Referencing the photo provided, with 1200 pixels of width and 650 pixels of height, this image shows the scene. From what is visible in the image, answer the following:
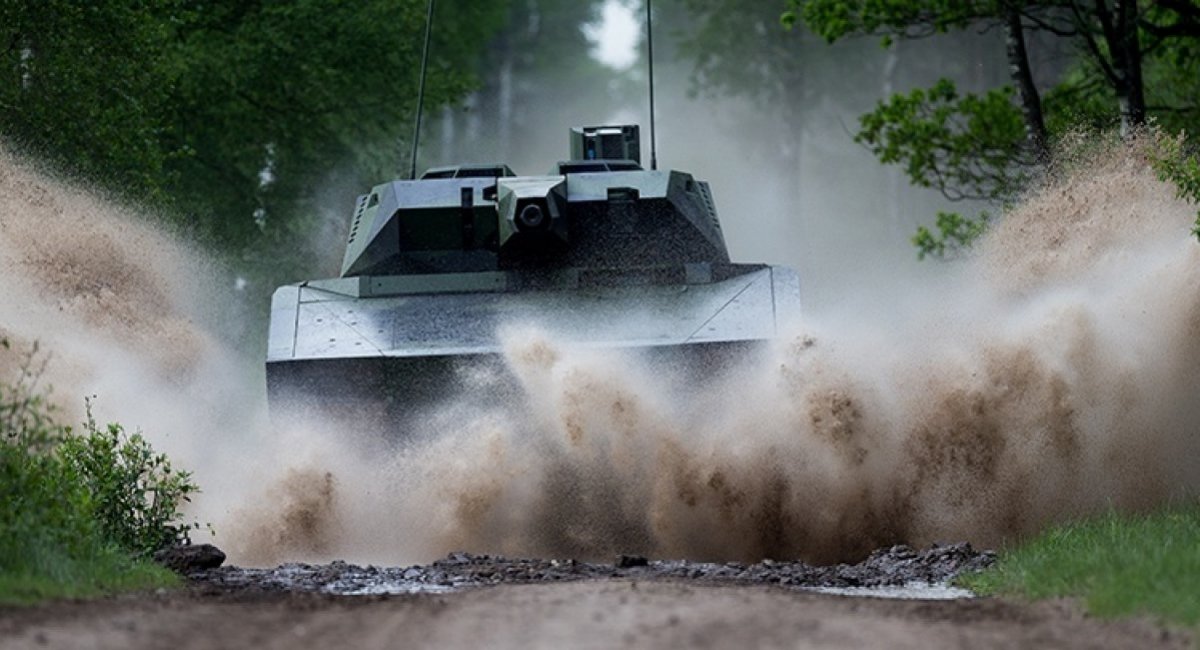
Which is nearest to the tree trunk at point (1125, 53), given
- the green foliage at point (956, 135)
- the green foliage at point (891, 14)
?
the green foliage at point (891, 14)

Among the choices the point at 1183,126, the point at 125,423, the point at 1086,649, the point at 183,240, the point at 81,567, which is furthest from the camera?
the point at 183,240

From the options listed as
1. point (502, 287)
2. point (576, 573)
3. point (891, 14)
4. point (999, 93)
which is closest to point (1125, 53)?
point (999, 93)

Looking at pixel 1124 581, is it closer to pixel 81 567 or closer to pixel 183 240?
pixel 81 567

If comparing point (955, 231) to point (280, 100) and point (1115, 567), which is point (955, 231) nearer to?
point (280, 100)

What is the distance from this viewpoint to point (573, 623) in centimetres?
884

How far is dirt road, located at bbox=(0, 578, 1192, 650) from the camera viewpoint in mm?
8422

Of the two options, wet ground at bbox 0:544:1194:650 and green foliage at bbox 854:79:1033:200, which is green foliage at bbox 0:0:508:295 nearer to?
green foliage at bbox 854:79:1033:200

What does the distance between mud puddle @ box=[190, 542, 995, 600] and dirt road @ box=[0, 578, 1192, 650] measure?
4.03 ft

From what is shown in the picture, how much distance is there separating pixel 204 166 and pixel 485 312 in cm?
1239

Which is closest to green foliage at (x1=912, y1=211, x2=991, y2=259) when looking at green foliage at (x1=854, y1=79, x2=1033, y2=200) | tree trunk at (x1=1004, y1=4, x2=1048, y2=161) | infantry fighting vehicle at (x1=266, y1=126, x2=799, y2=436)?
green foliage at (x1=854, y1=79, x2=1033, y2=200)

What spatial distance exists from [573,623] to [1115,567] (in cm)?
286

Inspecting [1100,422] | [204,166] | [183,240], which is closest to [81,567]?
[1100,422]

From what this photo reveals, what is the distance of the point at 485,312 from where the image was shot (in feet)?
50.4

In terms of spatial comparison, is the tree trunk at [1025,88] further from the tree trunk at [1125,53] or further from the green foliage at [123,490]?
the green foliage at [123,490]
